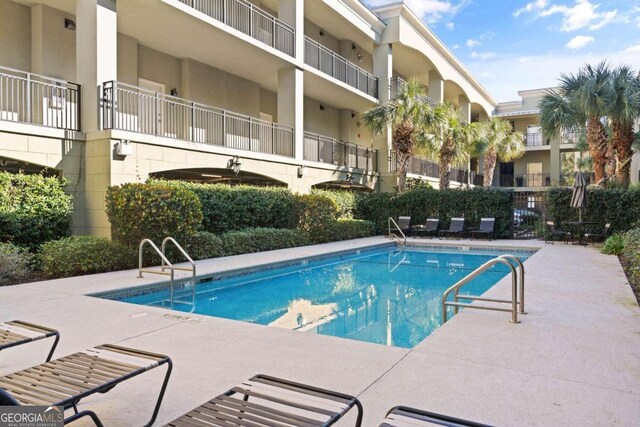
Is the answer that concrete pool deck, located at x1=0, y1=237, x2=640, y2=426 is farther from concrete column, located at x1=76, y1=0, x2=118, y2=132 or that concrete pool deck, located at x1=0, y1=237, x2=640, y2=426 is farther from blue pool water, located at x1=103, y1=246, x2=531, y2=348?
concrete column, located at x1=76, y1=0, x2=118, y2=132

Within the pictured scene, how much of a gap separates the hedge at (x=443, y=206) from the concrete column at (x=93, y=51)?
11846 millimetres

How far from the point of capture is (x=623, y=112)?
52.9 feet

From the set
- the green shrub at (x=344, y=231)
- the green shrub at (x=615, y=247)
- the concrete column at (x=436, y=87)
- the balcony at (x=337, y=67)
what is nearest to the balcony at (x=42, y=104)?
the green shrub at (x=344, y=231)

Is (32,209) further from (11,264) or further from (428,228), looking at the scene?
(428,228)

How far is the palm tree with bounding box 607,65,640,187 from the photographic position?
634 inches

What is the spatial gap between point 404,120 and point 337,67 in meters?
4.03

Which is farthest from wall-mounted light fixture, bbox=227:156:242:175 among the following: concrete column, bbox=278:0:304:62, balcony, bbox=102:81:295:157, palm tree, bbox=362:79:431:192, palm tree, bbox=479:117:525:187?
palm tree, bbox=479:117:525:187

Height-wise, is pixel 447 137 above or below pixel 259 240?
above

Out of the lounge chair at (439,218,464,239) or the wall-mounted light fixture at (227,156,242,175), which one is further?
the lounge chair at (439,218,464,239)

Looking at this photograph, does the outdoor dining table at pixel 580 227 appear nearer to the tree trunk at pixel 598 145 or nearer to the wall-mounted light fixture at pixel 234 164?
the tree trunk at pixel 598 145

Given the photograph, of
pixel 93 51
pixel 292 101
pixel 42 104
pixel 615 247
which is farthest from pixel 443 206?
pixel 42 104

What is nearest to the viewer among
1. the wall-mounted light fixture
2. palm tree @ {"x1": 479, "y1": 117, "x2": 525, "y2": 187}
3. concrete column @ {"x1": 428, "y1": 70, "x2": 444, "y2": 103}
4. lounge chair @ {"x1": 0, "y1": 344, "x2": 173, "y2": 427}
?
lounge chair @ {"x1": 0, "y1": 344, "x2": 173, "y2": 427}

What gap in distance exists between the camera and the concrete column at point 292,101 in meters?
17.2

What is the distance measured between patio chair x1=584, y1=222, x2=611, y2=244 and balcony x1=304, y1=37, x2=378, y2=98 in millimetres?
11300
